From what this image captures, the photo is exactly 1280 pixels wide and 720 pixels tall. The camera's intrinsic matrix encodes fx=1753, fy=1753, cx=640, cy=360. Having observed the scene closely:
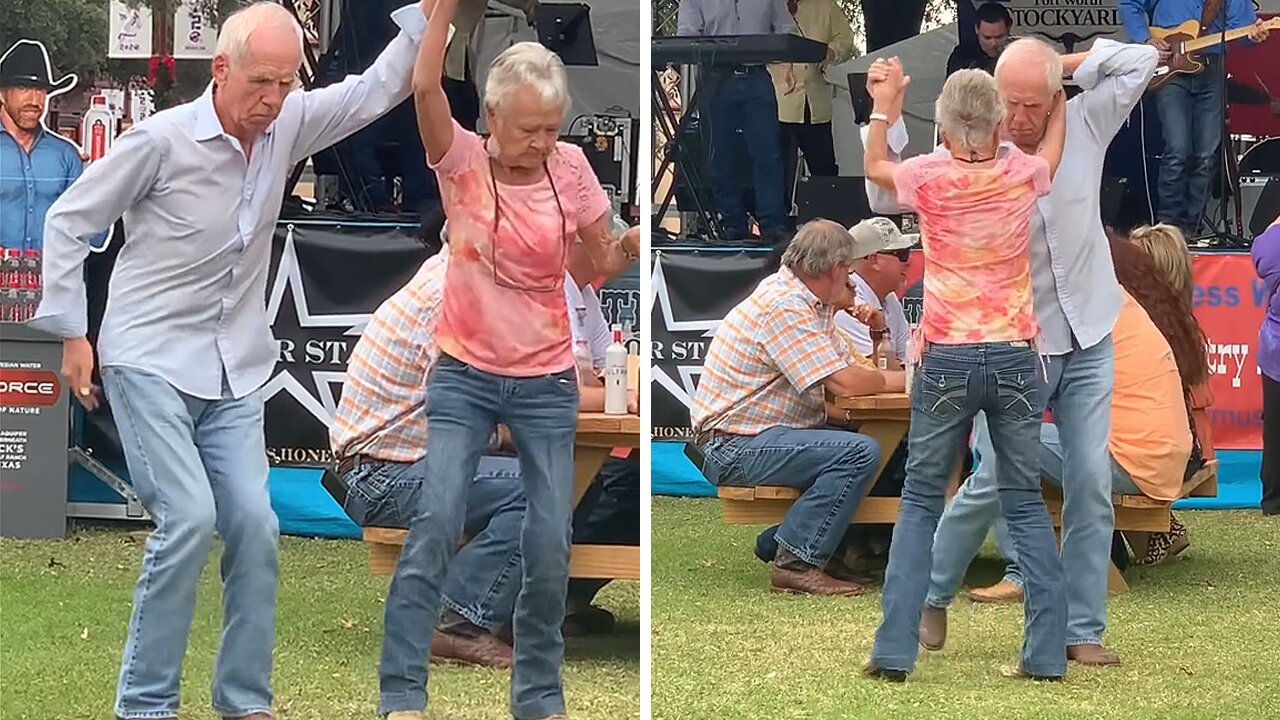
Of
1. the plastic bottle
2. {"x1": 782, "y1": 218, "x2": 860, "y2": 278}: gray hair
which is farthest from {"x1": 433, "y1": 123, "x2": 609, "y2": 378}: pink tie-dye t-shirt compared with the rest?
{"x1": 782, "y1": 218, "x2": 860, "y2": 278}: gray hair

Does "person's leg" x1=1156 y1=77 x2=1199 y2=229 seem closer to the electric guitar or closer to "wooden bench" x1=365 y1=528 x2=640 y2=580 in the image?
the electric guitar

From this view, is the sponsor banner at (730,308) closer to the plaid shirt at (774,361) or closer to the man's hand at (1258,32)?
the plaid shirt at (774,361)

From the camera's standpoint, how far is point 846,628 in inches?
154

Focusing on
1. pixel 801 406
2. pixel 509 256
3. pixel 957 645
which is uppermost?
pixel 509 256

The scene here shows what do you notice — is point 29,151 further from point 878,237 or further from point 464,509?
point 878,237

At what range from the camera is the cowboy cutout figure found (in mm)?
3098

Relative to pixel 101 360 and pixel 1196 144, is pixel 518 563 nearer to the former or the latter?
pixel 101 360

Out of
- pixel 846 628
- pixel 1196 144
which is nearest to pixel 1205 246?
pixel 1196 144

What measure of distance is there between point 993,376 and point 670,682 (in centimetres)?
95

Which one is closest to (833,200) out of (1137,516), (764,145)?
(764,145)

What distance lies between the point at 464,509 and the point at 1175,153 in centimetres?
227

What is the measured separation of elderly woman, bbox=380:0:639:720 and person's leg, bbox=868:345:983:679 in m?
0.87

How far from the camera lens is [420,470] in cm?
305

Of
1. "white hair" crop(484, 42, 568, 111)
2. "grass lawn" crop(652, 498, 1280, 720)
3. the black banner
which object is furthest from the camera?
A: "grass lawn" crop(652, 498, 1280, 720)
